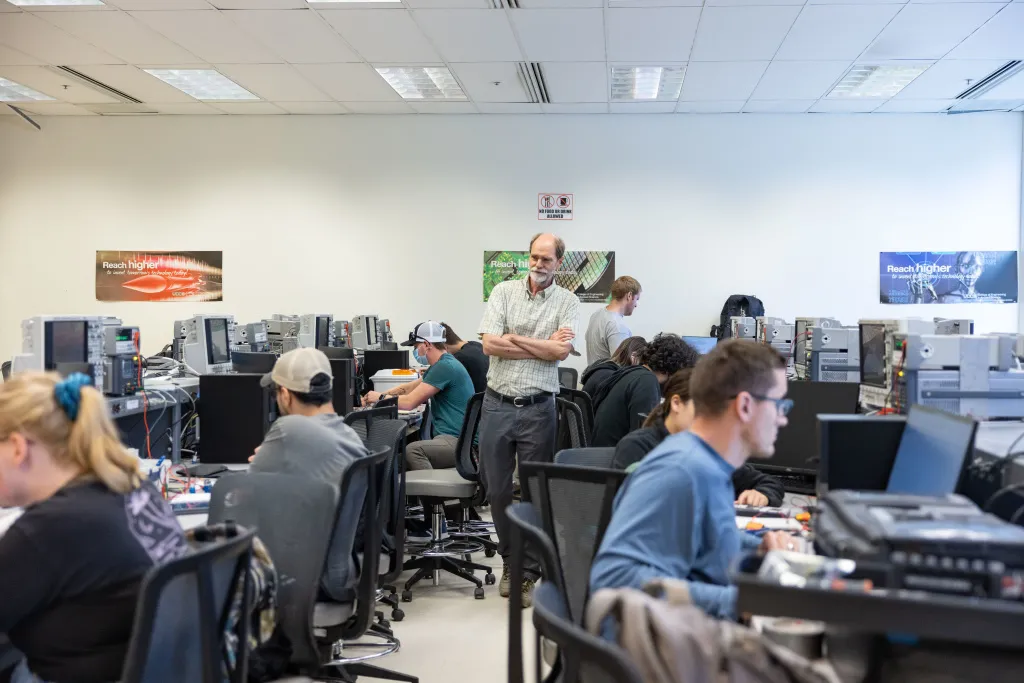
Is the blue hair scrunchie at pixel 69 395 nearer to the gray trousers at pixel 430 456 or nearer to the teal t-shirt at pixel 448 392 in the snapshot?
the gray trousers at pixel 430 456

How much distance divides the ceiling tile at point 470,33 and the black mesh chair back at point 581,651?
492cm

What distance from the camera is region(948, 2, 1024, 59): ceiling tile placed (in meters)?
5.53

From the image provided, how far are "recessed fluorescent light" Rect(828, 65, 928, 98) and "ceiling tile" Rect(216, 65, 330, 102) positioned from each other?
4.52 m

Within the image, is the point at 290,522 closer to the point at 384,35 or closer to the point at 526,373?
the point at 526,373

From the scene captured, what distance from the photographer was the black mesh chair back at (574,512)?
2271 millimetres

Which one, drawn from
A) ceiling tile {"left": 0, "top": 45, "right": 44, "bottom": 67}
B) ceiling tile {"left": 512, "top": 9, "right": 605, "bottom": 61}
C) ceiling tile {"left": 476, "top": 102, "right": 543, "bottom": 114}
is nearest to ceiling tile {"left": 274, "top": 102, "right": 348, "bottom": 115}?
ceiling tile {"left": 476, "top": 102, "right": 543, "bottom": 114}

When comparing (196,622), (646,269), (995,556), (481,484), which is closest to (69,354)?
(481,484)

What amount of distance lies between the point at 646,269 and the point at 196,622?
7.10 metres

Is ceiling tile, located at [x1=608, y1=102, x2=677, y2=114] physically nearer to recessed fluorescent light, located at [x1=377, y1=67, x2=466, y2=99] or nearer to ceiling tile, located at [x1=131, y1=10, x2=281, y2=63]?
recessed fluorescent light, located at [x1=377, y1=67, x2=466, y2=99]

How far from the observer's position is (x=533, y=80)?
7.19 meters

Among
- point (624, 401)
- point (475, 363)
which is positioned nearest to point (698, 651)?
point (624, 401)

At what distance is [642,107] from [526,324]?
4678 millimetres

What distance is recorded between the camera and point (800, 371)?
18.1 feet

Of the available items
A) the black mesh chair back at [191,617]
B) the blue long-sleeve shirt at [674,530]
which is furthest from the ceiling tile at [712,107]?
the black mesh chair back at [191,617]
